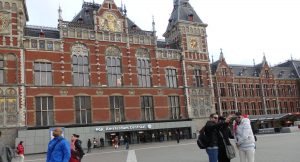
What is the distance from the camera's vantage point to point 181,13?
4631 centimetres

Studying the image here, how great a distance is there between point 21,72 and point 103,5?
1247cm

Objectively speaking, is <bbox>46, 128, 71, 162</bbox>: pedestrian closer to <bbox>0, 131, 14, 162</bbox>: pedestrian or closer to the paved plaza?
<bbox>0, 131, 14, 162</bbox>: pedestrian

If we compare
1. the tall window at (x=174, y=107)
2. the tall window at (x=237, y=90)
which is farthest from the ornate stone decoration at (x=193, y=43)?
the tall window at (x=237, y=90)

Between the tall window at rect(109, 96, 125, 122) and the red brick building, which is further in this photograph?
the red brick building

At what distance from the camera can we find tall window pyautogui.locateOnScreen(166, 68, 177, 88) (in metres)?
42.4

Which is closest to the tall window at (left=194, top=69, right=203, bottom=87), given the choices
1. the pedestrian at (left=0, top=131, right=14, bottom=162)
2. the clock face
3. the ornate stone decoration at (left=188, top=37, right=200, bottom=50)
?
the ornate stone decoration at (left=188, top=37, right=200, bottom=50)

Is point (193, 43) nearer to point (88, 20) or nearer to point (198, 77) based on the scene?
point (198, 77)

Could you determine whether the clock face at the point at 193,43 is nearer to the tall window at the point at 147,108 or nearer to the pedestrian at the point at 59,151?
the tall window at the point at 147,108

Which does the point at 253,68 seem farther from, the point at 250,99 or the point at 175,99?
the point at 175,99

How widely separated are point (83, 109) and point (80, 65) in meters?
4.84

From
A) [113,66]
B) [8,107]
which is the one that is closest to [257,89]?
[113,66]

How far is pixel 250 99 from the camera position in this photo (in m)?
61.3

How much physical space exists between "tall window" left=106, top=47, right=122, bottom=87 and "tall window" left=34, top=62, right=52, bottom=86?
21.7 ft

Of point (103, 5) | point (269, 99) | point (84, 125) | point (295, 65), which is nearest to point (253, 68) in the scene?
point (269, 99)
